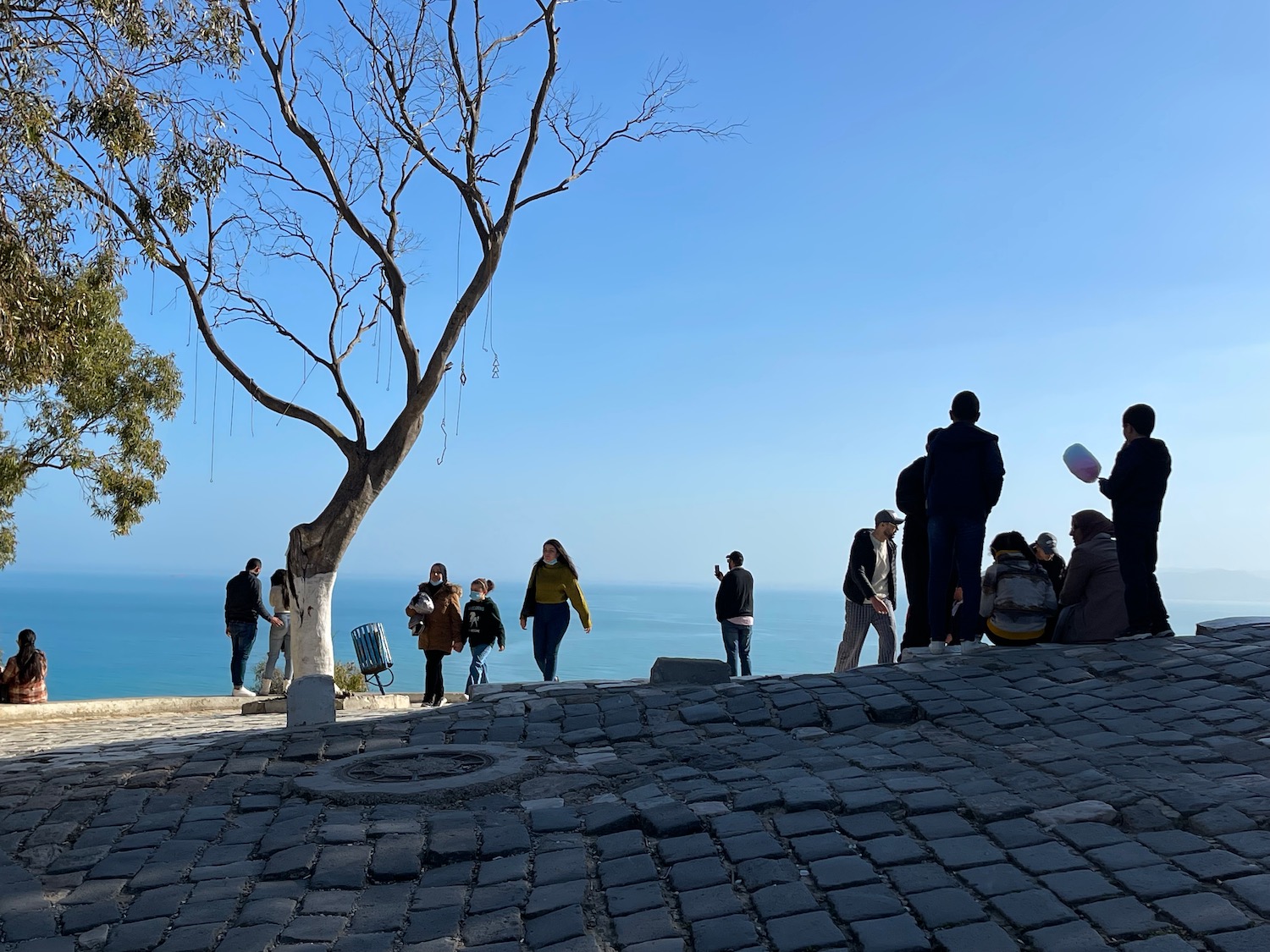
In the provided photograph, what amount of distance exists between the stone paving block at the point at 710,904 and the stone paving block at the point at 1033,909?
1.03 metres

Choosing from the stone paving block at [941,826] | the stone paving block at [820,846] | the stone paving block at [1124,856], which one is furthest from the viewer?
the stone paving block at [941,826]

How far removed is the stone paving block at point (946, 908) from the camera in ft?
14.0

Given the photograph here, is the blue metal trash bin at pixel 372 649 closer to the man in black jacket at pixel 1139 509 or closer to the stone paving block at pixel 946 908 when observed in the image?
the man in black jacket at pixel 1139 509

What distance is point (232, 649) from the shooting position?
16.7 m

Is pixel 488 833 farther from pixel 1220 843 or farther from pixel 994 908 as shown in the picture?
pixel 1220 843

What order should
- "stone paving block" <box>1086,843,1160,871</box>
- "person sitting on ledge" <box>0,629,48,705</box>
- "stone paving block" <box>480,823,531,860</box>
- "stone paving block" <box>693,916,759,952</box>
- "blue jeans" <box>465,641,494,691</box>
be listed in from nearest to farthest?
"stone paving block" <box>693,916,759,952</box>, "stone paving block" <box>1086,843,1160,871</box>, "stone paving block" <box>480,823,531,860</box>, "blue jeans" <box>465,641,494,691</box>, "person sitting on ledge" <box>0,629,48,705</box>

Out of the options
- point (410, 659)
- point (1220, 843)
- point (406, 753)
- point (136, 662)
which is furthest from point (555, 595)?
point (410, 659)

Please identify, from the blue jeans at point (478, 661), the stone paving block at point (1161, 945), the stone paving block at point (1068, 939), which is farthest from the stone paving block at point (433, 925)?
the blue jeans at point (478, 661)

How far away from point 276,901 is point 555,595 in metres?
7.99

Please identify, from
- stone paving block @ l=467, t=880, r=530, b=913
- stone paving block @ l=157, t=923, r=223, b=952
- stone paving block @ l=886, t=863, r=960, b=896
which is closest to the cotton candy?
stone paving block @ l=886, t=863, r=960, b=896

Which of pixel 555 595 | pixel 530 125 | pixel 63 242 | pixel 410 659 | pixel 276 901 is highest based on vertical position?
pixel 530 125

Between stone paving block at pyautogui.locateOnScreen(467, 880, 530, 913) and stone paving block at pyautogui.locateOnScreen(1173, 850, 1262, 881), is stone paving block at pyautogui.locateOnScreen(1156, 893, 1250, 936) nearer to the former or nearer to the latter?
stone paving block at pyautogui.locateOnScreen(1173, 850, 1262, 881)

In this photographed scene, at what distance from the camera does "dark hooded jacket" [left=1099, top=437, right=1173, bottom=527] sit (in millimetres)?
9414

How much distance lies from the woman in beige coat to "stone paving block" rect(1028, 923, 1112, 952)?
32.0ft
